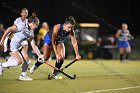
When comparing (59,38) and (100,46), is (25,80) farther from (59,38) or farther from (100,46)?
(100,46)

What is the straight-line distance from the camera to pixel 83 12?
31.6 meters

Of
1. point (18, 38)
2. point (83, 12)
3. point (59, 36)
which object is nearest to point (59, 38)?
point (59, 36)

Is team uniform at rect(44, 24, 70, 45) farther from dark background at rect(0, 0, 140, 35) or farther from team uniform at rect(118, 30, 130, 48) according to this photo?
dark background at rect(0, 0, 140, 35)

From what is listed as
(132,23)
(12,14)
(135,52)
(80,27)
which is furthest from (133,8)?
(12,14)

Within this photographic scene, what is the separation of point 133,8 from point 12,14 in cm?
895

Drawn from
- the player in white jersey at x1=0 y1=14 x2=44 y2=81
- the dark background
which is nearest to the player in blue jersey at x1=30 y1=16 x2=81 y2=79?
the player in white jersey at x1=0 y1=14 x2=44 y2=81

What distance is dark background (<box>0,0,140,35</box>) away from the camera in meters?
30.8

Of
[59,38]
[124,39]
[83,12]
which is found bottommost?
[124,39]

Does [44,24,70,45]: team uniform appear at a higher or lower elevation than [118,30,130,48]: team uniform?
higher

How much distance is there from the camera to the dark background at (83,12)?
30.8m

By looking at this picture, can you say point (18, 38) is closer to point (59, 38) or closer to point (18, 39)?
point (18, 39)

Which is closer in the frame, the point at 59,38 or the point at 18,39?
the point at 18,39

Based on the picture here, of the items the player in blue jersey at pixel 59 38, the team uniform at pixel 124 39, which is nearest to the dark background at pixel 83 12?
the team uniform at pixel 124 39

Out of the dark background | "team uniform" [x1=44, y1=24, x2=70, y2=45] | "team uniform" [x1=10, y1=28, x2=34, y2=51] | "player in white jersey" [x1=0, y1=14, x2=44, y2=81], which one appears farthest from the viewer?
the dark background
